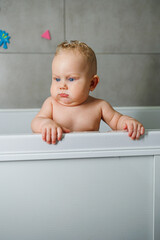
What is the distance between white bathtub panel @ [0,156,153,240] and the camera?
73cm

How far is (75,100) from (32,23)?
33.2 inches

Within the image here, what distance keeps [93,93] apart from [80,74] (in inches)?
31.1

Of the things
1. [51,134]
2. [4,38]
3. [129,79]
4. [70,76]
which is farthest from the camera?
[129,79]

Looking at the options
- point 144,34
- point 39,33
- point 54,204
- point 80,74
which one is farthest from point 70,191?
point 144,34

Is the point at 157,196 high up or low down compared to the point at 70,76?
down

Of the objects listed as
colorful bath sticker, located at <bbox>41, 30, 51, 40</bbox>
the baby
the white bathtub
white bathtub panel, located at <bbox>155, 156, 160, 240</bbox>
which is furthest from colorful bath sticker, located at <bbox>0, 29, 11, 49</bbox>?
white bathtub panel, located at <bbox>155, 156, 160, 240</bbox>

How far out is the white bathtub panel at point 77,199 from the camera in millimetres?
729

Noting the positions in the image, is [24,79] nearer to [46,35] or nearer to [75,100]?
[46,35]

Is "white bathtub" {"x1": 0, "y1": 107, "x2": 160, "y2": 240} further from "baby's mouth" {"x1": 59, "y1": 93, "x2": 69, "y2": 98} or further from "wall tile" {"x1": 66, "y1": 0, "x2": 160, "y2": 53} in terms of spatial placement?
"wall tile" {"x1": 66, "y1": 0, "x2": 160, "y2": 53}

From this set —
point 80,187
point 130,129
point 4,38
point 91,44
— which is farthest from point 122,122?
point 4,38

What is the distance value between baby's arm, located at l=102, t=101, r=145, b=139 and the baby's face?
13cm

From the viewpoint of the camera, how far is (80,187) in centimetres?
75

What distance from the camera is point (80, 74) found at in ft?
2.97

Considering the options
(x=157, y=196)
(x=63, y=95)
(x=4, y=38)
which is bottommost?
(x=157, y=196)
